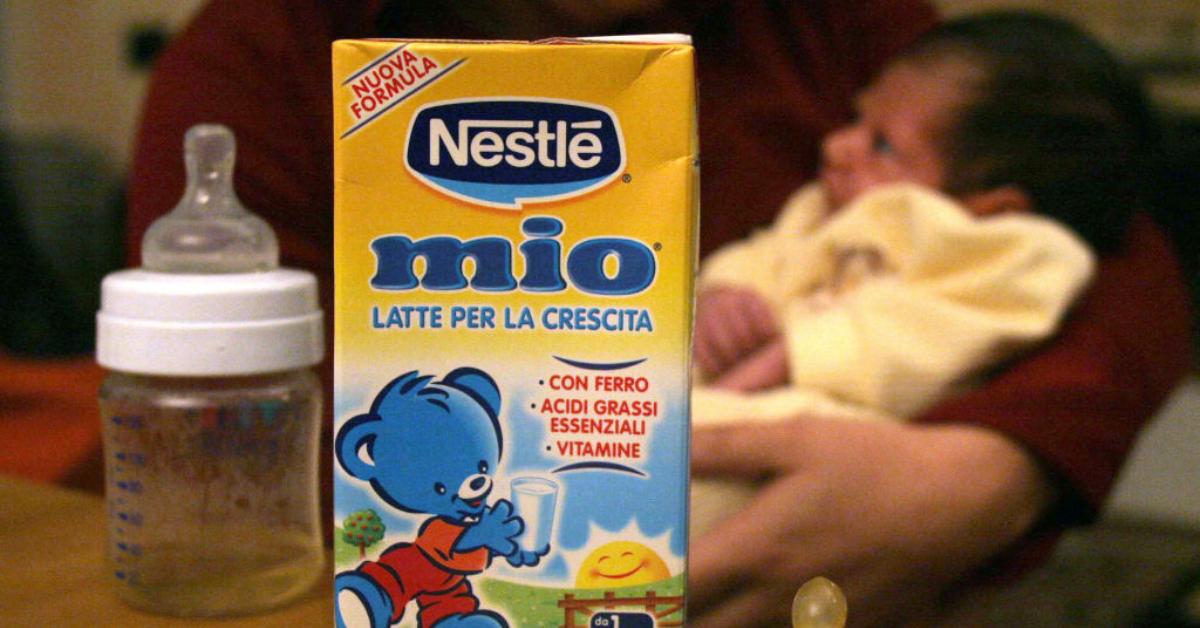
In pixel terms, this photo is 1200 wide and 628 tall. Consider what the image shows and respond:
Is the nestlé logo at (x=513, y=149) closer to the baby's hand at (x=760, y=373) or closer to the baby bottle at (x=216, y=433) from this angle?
the baby bottle at (x=216, y=433)

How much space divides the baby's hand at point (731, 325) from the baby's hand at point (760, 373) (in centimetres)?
1

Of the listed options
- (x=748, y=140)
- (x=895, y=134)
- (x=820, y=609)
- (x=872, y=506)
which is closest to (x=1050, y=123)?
(x=895, y=134)

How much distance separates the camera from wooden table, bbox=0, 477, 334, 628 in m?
0.42

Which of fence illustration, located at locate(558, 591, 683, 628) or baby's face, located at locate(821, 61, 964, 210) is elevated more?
baby's face, located at locate(821, 61, 964, 210)

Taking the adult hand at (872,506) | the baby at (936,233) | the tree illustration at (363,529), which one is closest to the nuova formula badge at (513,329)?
the tree illustration at (363,529)

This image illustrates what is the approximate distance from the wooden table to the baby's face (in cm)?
59

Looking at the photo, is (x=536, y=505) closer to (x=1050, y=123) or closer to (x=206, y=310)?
(x=206, y=310)

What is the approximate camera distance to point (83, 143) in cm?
129

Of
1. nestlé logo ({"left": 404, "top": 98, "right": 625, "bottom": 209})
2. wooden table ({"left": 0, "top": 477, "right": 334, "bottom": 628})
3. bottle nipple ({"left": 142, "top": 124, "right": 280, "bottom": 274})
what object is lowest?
wooden table ({"left": 0, "top": 477, "right": 334, "bottom": 628})

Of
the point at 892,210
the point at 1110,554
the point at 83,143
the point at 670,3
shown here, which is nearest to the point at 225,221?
the point at 670,3

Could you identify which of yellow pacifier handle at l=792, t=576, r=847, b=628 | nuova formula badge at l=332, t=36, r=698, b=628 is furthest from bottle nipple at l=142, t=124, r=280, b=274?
yellow pacifier handle at l=792, t=576, r=847, b=628

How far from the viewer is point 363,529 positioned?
33cm

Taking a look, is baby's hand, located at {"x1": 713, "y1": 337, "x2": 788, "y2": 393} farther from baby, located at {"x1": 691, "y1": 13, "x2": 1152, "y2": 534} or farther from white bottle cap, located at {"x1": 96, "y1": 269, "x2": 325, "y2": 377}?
white bottle cap, located at {"x1": 96, "y1": 269, "x2": 325, "y2": 377}

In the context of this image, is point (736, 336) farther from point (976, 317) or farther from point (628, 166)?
point (628, 166)
